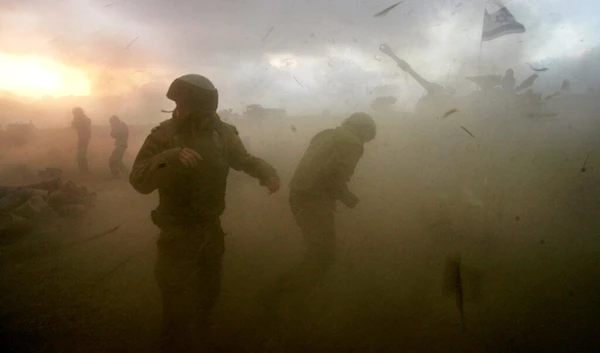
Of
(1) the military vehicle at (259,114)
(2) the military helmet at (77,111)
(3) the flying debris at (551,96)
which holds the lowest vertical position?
(3) the flying debris at (551,96)


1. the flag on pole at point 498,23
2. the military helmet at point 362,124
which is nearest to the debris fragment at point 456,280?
the military helmet at point 362,124

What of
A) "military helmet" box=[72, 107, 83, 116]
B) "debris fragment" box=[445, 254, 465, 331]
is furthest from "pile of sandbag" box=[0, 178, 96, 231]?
"debris fragment" box=[445, 254, 465, 331]

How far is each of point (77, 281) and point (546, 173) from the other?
627 cm

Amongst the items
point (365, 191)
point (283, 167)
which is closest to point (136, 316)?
point (283, 167)

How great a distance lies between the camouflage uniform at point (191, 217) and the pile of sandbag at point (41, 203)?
2153mm

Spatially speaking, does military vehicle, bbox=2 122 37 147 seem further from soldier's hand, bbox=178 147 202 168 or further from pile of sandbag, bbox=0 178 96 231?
soldier's hand, bbox=178 147 202 168

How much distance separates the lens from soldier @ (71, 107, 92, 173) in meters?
3.76

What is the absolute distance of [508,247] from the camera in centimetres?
340

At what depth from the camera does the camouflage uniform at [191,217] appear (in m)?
1.83

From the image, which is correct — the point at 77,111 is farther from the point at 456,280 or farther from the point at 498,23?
the point at 498,23

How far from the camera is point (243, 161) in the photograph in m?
2.06

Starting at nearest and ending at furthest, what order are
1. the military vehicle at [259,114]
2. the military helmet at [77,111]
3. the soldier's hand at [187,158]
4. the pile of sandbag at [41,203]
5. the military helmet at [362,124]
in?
1. the soldier's hand at [187,158]
2. the military helmet at [362,124]
3. the pile of sandbag at [41,203]
4. the military helmet at [77,111]
5. the military vehicle at [259,114]

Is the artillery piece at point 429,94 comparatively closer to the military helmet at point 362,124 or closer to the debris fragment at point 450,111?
the debris fragment at point 450,111

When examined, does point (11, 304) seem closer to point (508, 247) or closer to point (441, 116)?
point (508, 247)
